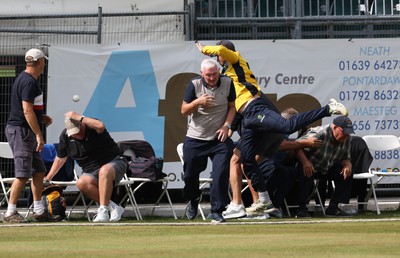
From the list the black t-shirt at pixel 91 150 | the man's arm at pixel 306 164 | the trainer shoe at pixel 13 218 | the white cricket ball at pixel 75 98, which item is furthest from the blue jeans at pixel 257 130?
the white cricket ball at pixel 75 98

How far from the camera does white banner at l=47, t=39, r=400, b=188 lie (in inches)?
669

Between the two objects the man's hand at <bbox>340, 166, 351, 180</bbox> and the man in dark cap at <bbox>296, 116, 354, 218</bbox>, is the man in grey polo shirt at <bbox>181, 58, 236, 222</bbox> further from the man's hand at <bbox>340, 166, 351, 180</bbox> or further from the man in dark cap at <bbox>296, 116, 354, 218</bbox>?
the man's hand at <bbox>340, 166, 351, 180</bbox>

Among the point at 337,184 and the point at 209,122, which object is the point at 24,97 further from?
the point at 337,184

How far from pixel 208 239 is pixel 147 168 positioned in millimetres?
4685

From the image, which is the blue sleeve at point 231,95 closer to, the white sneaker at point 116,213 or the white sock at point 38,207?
the white sneaker at point 116,213

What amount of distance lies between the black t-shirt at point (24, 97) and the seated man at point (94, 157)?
1.32 ft

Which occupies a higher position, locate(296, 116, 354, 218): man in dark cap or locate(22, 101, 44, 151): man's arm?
locate(22, 101, 44, 151): man's arm

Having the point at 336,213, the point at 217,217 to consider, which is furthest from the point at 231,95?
the point at 336,213

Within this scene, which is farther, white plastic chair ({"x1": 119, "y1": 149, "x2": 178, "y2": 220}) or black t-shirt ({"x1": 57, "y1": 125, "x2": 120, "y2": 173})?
white plastic chair ({"x1": 119, "y1": 149, "x2": 178, "y2": 220})

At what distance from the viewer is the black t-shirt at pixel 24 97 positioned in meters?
13.7

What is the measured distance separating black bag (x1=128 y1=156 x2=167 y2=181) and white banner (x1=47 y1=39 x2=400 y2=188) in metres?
1.86

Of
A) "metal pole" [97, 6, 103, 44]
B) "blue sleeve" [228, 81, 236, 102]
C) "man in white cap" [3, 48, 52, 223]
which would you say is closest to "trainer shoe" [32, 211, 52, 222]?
"man in white cap" [3, 48, 52, 223]

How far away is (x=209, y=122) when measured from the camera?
13125mm

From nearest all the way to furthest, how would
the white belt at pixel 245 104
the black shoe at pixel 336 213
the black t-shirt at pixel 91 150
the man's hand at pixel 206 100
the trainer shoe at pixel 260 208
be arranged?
the man's hand at pixel 206 100
the white belt at pixel 245 104
the trainer shoe at pixel 260 208
the black t-shirt at pixel 91 150
the black shoe at pixel 336 213
